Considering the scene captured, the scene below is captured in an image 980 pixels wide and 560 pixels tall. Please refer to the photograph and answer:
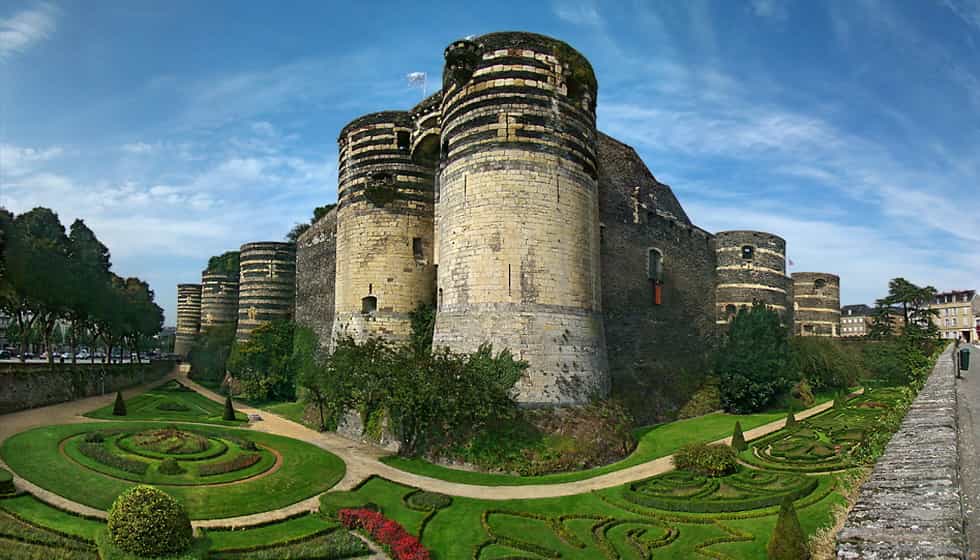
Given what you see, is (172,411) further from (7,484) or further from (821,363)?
(821,363)

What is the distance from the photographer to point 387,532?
14.1 m

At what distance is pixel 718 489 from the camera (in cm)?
1669

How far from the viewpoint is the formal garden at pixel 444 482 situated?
12.7m

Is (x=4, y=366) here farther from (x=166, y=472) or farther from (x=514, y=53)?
(x=514, y=53)

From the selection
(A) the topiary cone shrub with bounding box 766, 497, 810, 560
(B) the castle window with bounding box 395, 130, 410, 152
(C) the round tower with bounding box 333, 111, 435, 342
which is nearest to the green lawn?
(A) the topiary cone shrub with bounding box 766, 497, 810, 560

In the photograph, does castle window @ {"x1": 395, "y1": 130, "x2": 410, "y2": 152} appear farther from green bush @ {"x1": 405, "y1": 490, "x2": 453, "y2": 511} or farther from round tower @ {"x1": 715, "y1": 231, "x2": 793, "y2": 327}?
round tower @ {"x1": 715, "y1": 231, "x2": 793, "y2": 327}

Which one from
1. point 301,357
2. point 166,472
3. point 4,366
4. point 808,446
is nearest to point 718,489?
point 808,446

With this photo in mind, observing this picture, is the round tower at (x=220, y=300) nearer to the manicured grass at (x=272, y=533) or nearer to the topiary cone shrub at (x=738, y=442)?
the manicured grass at (x=272, y=533)

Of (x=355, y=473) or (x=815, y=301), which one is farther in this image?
(x=815, y=301)

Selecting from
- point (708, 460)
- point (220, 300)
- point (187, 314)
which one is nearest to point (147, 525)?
point (708, 460)

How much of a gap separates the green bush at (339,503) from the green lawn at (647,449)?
3.22 metres

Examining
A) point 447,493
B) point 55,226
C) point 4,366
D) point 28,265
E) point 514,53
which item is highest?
point 514,53

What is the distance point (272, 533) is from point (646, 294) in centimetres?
2244

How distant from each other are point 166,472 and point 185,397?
26.3 m
